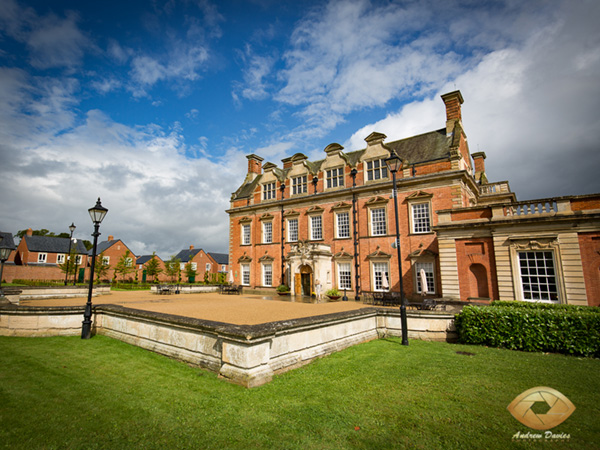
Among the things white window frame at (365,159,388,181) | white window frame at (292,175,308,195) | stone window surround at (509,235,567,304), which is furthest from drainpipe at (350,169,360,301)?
stone window surround at (509,235,567,304)

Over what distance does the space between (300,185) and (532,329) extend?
22.7m

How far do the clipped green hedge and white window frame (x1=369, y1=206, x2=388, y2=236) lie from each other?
1380 centimetres

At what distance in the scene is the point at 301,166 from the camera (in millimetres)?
29688

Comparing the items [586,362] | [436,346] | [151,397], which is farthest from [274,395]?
[586,362]

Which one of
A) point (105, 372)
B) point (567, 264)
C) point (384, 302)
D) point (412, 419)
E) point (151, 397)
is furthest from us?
point (384, 302)

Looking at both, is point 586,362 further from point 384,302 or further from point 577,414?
point 384,302

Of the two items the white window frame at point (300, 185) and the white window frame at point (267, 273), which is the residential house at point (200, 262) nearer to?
the white window frame at point (267, 273)

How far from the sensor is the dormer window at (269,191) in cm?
3171

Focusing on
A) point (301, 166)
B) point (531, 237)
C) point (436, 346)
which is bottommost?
point (436, 346)

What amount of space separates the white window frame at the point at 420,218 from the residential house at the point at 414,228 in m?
0.07

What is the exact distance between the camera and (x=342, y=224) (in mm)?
26125

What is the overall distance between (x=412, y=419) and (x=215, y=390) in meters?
3.50

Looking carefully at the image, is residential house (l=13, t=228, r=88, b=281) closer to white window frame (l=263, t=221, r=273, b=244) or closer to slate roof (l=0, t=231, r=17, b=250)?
slate roof (l=0, t=231, r=17, b=250)

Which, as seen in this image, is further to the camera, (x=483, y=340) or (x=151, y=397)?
(x=483, y=340)
